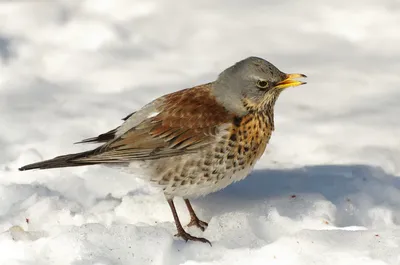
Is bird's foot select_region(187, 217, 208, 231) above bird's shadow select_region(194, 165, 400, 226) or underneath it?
underneath

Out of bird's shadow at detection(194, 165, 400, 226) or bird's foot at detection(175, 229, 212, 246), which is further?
bird's shadow at detection(194, 165, 400, 226)

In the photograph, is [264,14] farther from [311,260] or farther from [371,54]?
[311,260]

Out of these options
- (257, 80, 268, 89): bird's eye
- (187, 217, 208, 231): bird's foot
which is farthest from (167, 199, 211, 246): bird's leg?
(257, 80, 268, 89): bird's eye

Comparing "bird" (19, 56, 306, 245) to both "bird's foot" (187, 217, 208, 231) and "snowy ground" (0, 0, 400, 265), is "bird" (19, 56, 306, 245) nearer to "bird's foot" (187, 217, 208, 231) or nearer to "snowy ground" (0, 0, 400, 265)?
"bird's foot" (187, 217, 208, 231)

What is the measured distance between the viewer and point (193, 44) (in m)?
9.10

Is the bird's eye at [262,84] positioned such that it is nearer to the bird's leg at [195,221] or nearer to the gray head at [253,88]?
the gray head at [253,88]

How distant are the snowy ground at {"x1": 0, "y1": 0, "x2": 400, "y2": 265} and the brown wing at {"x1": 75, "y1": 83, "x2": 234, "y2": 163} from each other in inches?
16.3

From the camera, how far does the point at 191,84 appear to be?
8.24 meters

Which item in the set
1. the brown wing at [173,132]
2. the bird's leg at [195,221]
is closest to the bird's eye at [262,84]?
the brown wing at [173,132]

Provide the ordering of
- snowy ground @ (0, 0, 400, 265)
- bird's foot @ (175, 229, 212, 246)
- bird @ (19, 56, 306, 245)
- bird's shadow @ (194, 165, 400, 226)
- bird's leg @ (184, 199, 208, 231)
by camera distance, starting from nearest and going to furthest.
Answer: snowy ground @ (0, 0, 400, 265)
bird's foot @ (175, 229, 212, 246)
bird @ (19, 56, 306, 245)
bird's leg @ (184, 199, 208, 231)
bird's shadow @ (194, 165, 400, 226)

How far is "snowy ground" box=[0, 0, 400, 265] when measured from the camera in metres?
5.21

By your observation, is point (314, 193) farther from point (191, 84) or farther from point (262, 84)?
point (191, 84)

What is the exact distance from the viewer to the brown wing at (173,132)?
5680 mm

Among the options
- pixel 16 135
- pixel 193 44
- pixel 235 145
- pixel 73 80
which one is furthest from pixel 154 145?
pixel 193 44
